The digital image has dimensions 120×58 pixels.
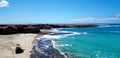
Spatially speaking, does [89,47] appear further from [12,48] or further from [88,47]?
[12,48]

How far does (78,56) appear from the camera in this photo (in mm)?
23062

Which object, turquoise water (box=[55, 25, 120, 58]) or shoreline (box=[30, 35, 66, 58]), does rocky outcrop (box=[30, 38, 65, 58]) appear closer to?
shoreline (box=[30, 35, 66, 58])

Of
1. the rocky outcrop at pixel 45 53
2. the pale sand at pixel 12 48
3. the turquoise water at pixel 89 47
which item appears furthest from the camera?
the turquoise water at pixel 89 47

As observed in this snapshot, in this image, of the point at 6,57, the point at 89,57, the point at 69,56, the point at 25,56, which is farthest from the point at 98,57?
the point at 6,57

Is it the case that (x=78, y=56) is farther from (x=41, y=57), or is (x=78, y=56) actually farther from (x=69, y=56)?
→ (x=41, y=57)

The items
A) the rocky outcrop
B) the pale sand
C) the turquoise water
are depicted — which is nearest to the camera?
the rocky outcrop

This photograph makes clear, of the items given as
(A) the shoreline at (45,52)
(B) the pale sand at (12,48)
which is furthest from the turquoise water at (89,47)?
(B) the pale sand at (12,48)

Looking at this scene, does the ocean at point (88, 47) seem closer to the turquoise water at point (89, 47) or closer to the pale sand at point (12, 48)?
the turquoise water at point (89, 47)

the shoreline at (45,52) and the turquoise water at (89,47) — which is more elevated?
the shoreline at (45,52)

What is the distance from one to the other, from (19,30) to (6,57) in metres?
42.2

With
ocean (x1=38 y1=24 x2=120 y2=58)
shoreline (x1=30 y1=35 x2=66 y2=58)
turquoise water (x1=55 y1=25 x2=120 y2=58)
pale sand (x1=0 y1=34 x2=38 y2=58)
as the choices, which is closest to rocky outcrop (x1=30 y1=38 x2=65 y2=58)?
shoreline (x1=30 y1=35 x2=66 y2=58)

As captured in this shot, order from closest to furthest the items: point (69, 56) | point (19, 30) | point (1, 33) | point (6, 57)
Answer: point (6, 57)
point (69, 56)
point (1, 33)
point (19, 30)

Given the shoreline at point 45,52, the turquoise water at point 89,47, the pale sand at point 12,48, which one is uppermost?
the pale sand at point 12,48

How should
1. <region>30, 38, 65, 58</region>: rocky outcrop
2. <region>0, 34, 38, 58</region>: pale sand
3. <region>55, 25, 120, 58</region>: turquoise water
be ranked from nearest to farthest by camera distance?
1. <region>30, 38, 65, 58</region>: rocky outcrop
2. <region>0, 34, 38, 58</region>: pale sand
3. <region>55, 25, 120, 58</region>: turquoise water
